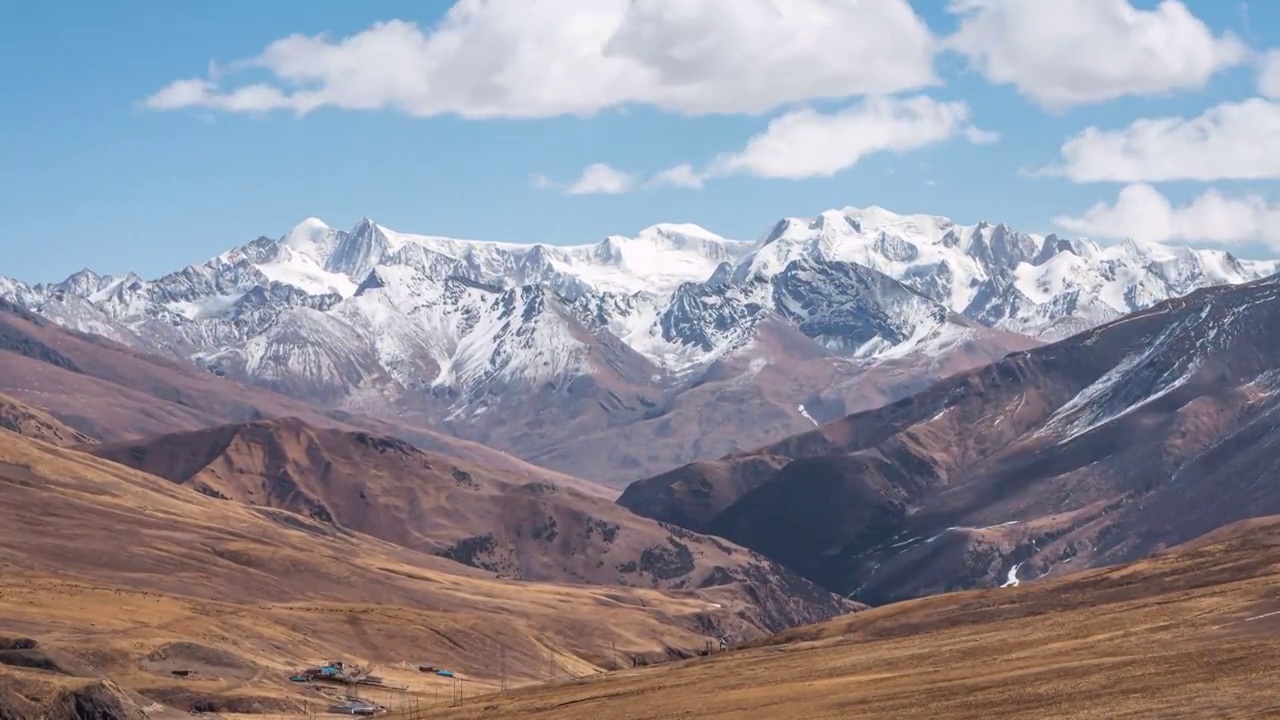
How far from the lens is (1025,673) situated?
13288 cm

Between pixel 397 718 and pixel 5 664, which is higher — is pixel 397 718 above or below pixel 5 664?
below

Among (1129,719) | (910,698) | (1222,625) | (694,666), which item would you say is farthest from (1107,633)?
(694,666)

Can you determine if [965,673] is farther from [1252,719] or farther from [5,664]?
[5,664]

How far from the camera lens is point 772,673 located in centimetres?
16938

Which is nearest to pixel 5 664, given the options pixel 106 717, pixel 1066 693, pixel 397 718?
pixel 106 717

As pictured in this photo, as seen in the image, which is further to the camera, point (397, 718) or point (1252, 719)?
point (397, 718)

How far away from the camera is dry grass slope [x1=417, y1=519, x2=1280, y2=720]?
4567 inches

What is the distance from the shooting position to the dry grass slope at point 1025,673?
→ 116 metres

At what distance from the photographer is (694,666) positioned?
196875mm

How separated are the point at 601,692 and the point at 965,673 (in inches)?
1813

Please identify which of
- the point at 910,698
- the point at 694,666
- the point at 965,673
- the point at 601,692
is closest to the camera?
the point at 910,698

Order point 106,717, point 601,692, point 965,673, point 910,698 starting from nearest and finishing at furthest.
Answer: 1. point 910,698
2. point 965,673
3. point 106,717
4. point 601,692

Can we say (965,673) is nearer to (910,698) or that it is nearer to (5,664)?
(910,698)

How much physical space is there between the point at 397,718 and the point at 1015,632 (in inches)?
2501
